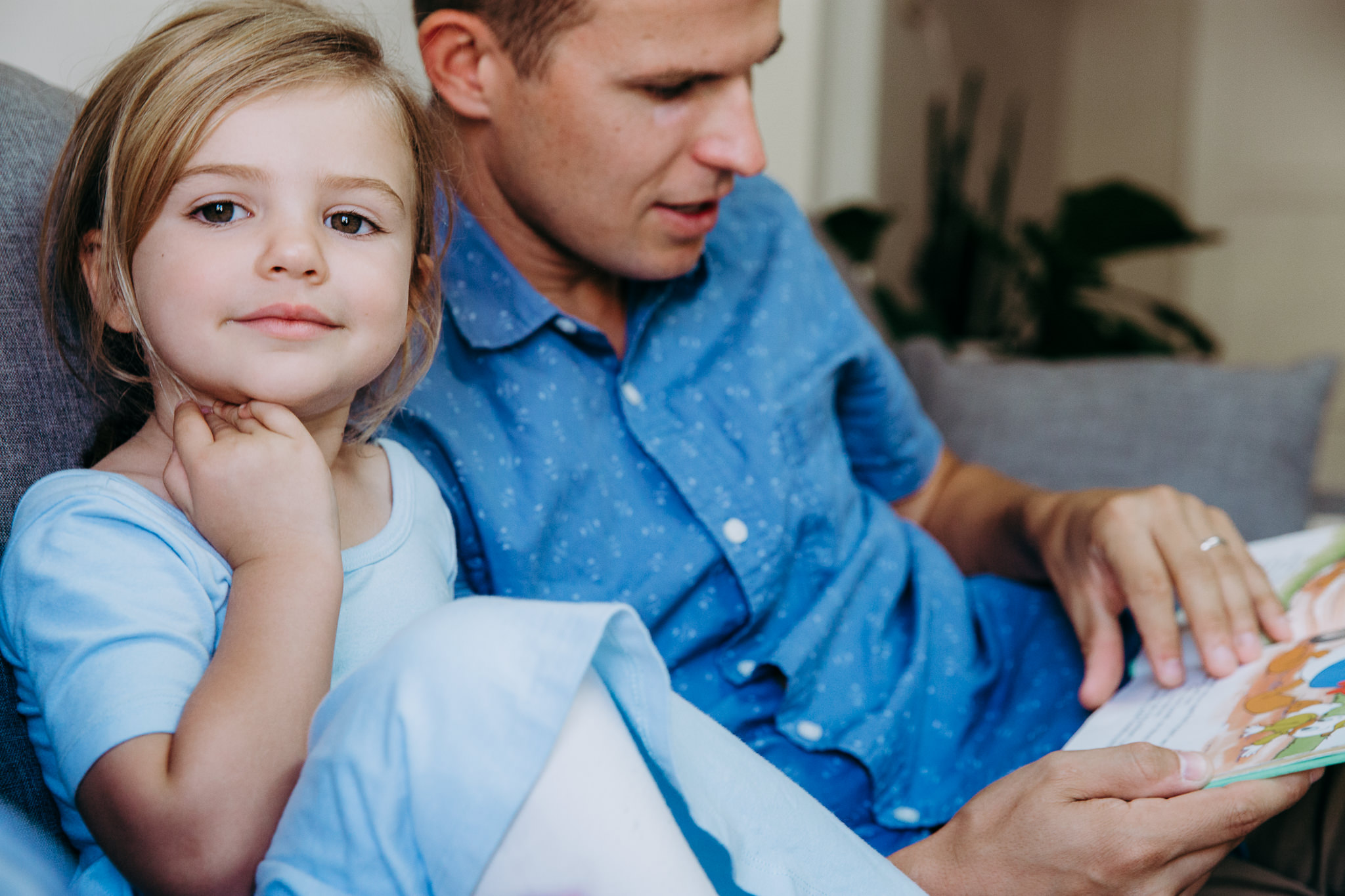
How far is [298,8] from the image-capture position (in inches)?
29.5

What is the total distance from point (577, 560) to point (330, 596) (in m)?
0.33

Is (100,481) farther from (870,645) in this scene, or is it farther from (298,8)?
(870,645)

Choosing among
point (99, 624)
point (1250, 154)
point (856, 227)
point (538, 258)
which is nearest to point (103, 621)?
point (99, 624)

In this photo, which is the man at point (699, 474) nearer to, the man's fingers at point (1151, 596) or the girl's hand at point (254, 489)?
→ the man's fingers at point (1151, 596)

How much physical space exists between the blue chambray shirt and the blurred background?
192 centimetres

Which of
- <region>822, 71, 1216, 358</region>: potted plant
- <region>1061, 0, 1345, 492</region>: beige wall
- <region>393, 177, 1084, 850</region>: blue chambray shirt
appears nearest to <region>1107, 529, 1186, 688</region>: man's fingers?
<region>393, 177, 1084, 850</region>: blue chambray shirt

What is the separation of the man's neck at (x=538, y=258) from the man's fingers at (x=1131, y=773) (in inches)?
21.2

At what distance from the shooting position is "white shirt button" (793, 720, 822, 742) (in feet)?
3.04

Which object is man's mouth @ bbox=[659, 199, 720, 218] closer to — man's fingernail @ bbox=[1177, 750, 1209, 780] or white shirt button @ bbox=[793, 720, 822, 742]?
white shirt button @ bbox=[793, 720, 822, 742]

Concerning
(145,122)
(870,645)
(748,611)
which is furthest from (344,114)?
(870,645)

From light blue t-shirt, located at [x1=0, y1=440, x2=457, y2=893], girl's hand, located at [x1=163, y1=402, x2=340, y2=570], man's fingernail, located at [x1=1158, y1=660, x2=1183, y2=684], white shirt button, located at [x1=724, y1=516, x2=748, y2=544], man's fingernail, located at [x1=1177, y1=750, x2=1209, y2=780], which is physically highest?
girl's hand, located at [x1=163, y1=402, x2=340, y2=570]

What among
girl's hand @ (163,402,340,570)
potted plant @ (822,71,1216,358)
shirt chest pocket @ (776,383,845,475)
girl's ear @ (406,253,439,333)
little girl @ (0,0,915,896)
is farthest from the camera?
potted plant @ (822,71,1216,358)

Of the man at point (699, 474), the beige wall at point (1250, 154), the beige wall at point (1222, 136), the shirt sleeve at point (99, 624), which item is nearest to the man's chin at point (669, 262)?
the man at point (699, 474)

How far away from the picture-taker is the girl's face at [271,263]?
64 cm
